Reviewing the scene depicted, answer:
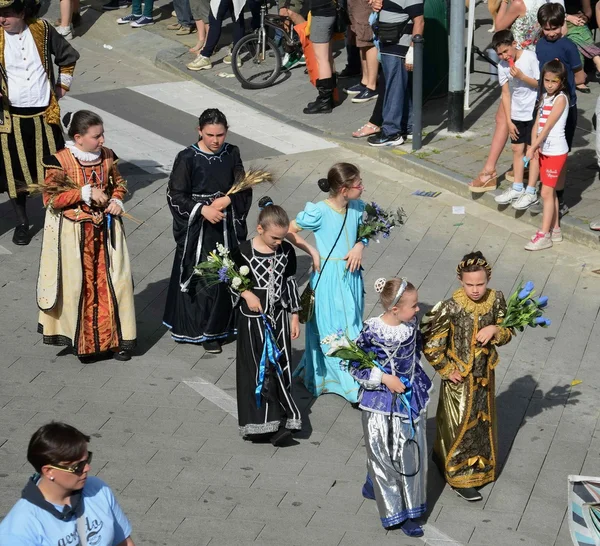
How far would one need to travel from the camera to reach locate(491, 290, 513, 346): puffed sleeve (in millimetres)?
6780

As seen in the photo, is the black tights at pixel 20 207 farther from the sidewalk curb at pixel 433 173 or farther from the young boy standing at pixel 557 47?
the young boy standing at pixel 557 47

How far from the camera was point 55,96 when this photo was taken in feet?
34.7

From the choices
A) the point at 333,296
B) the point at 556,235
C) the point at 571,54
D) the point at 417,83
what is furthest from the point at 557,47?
the point at 333,296

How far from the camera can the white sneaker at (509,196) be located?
1094 centimetres

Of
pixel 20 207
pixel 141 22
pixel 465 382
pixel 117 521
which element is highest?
pixel 117 521

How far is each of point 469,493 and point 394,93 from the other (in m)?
Answer: 6.49

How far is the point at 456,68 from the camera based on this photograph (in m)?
12.4

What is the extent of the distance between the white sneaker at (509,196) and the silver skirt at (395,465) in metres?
4.81

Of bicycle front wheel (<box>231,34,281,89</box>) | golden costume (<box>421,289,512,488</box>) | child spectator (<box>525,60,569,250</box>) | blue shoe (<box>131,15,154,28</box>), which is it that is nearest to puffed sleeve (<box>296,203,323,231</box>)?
golden costume (<box>421,289,512,488</box>)

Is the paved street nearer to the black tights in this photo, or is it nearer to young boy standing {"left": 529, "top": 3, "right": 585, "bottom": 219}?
the black tights

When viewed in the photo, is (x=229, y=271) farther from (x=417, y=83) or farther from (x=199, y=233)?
(x=417, y=83)

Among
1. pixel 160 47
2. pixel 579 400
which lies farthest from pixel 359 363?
pixel 160 47

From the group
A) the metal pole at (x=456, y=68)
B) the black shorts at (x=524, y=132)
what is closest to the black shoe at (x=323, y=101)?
the metal pole at (x=456, y=68)

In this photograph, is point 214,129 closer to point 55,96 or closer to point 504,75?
point 55,96
